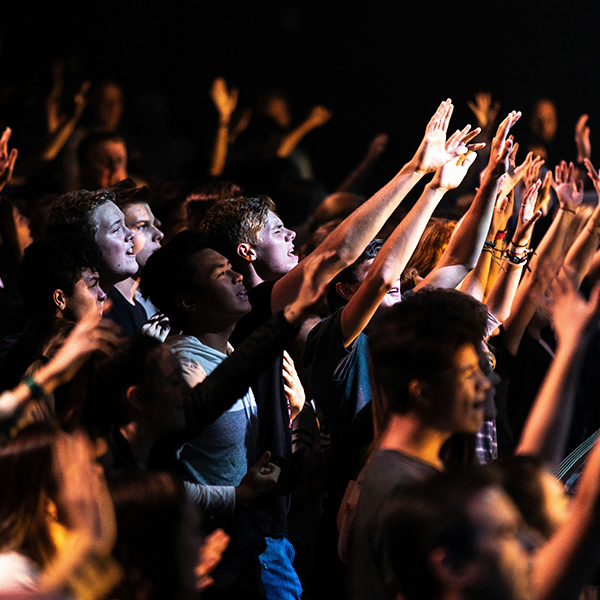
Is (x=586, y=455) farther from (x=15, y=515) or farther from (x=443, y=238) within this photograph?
(x=15, y=515)

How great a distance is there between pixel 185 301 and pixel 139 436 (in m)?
0.59

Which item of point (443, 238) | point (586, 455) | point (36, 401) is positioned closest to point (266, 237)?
point (443, 238)

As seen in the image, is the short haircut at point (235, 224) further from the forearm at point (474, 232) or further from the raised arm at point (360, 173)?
the raised arm at point (360, 173)

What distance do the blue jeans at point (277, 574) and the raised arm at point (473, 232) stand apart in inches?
34.6

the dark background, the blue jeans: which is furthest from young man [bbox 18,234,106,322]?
the dark background

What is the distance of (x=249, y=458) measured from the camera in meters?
2.25

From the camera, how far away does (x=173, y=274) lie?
7.83 ft

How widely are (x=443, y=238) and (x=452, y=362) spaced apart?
164 cm

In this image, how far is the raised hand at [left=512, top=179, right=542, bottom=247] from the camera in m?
3.04

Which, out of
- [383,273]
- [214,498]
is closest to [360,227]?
[383,273]

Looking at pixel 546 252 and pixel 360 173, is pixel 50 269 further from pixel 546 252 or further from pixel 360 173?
pixel 360 173

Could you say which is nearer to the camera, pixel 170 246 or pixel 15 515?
pixel 15 515

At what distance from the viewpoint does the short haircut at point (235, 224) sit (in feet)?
9.11

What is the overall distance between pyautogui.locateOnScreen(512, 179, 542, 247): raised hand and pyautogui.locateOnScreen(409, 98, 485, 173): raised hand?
45 centimetres
